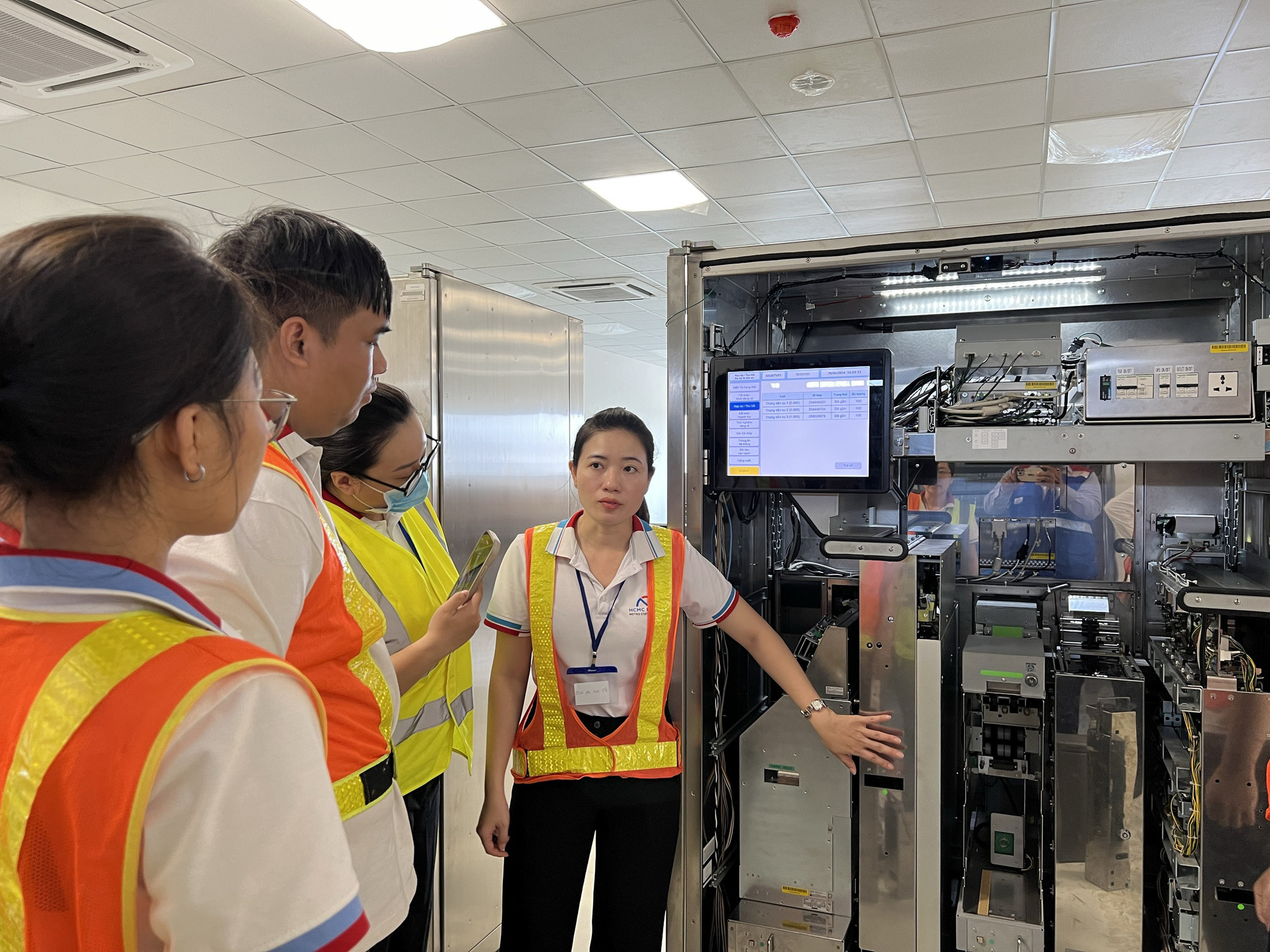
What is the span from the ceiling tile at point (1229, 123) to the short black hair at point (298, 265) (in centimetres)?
442

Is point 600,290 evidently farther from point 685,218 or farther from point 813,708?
point 813,708

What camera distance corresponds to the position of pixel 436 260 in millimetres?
7184

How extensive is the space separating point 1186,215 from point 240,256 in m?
1.81

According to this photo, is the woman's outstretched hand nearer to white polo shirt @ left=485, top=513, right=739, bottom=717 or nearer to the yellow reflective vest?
white polo shirt @ left=485, top=513, right=739, bottom=717

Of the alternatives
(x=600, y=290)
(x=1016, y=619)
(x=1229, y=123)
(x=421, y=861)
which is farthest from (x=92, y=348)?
(x=600, y=290)

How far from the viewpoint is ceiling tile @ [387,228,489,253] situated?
628 cm

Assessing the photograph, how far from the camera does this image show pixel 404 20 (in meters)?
3.30

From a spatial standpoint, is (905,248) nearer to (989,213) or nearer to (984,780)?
(984,780)

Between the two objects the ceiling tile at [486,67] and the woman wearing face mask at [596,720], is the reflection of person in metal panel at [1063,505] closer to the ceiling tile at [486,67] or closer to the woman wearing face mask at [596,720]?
the woman wearing face mask at [596,720]

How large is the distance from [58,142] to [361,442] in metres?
4.07

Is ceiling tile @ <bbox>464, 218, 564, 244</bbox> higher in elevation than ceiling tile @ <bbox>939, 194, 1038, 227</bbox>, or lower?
higher

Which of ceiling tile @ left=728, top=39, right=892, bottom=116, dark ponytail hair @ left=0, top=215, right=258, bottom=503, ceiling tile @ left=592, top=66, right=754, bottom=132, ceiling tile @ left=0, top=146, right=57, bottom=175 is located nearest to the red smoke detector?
ceiling tile @ left=728, top=39, right=892, bottom=116

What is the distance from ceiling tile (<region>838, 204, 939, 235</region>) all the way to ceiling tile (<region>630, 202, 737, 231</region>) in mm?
813

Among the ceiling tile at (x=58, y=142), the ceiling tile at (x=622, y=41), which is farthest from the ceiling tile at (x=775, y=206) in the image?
the ceiling tile at (x=58, y=142)
